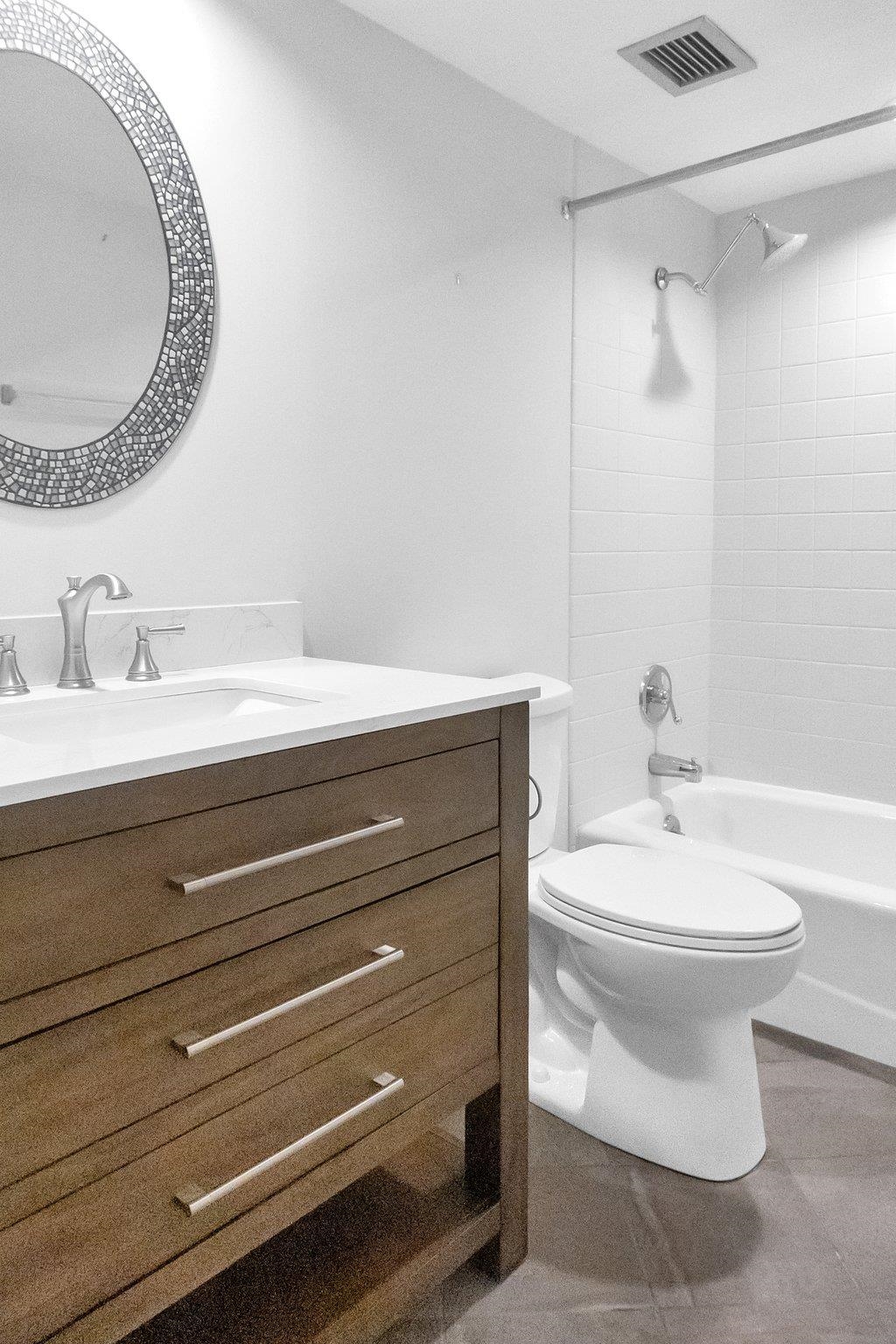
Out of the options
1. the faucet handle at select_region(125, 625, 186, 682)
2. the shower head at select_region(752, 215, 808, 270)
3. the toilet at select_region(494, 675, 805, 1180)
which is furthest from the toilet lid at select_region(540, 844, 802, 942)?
the shower head at select_region(752, 215, 808, 270)

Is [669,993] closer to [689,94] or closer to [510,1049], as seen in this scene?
[510,1049]

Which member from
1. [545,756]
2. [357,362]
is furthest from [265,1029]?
[357,362]

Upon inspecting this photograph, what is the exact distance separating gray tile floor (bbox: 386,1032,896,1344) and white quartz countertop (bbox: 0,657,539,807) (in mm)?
900

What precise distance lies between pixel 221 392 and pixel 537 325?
1.02 metres

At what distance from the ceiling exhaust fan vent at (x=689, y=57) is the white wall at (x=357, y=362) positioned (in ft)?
1.06

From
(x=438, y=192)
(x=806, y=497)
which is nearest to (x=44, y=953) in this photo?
(x=438, y=192)

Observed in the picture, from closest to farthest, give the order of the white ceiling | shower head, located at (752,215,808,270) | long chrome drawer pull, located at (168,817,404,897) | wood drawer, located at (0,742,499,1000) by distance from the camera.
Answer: wood drawer, located at (0,742,499,1000) < long chrome drawer pull, located at (168,817,404,897) < the white ceiling < shower head, located at (752,215,808,270)

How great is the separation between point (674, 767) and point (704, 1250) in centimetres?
156

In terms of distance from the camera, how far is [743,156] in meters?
2.22

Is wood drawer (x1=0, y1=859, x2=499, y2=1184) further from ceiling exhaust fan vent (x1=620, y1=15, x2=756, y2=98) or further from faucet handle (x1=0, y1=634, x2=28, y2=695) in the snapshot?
ceiling exhaust fan vent (x1=620, y1=15, x2=756, y2=98)

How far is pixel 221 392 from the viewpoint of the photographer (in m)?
1.72

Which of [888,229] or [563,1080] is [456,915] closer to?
[563,1080]

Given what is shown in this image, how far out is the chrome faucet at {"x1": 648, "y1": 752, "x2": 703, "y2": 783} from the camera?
2928 mm

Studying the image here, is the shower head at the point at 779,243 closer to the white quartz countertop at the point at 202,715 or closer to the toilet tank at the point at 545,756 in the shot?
the toilet tank at the point at 545,756
